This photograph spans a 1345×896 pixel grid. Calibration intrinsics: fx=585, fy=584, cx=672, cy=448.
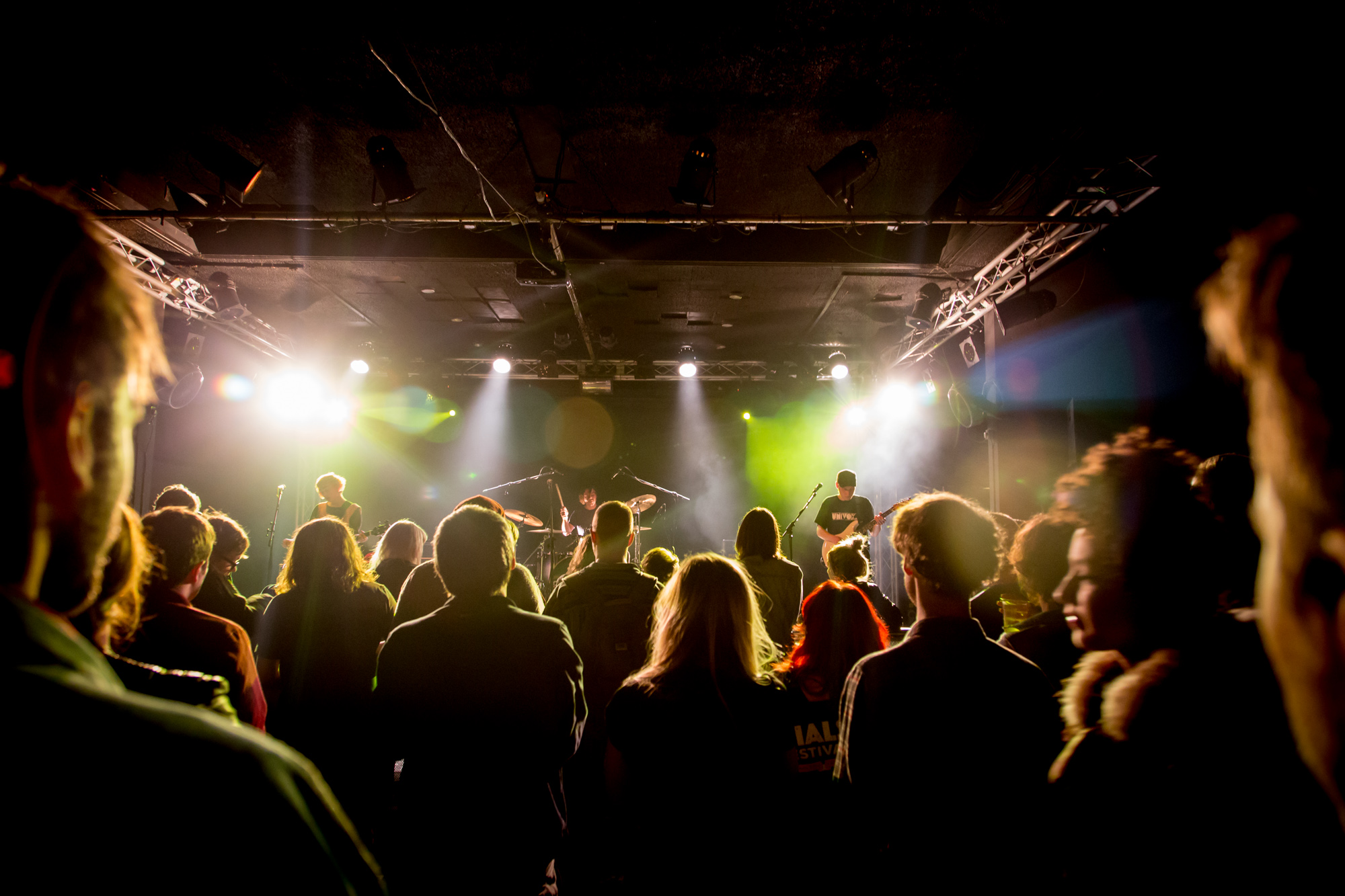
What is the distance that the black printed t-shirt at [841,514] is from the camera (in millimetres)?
6949

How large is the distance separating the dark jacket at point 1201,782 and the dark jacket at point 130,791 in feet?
3.93

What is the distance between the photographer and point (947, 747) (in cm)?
152

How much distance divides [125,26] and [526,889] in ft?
17.8

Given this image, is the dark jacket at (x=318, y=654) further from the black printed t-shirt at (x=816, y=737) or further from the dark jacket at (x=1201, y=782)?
the dark jacket at (x=1201, y=782)

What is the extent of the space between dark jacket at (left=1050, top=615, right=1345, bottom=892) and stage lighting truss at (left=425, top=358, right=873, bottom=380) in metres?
8.62

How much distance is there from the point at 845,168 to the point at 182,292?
698 centimetres

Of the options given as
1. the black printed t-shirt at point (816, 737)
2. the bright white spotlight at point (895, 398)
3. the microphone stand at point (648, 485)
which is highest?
the bright white spotlight at point (895, 398)

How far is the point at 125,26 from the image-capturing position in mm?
3717

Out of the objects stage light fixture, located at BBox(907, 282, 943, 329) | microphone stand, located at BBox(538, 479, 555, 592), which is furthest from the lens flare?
stage light fixture, located at BBox(907, 282, 943, 329)

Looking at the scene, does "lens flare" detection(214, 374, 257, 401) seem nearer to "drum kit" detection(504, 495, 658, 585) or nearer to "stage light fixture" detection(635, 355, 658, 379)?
"drum kit" detection(504, 495, 658, 585)

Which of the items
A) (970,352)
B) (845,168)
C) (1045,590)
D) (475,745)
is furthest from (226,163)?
(970,352)

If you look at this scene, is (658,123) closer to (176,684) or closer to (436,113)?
(436,113)

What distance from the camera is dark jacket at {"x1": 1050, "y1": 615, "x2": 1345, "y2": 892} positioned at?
850 mm

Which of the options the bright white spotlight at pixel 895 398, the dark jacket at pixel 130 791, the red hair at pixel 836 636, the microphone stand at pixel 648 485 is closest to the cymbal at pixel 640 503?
the microphone stand at pixel 648 485
